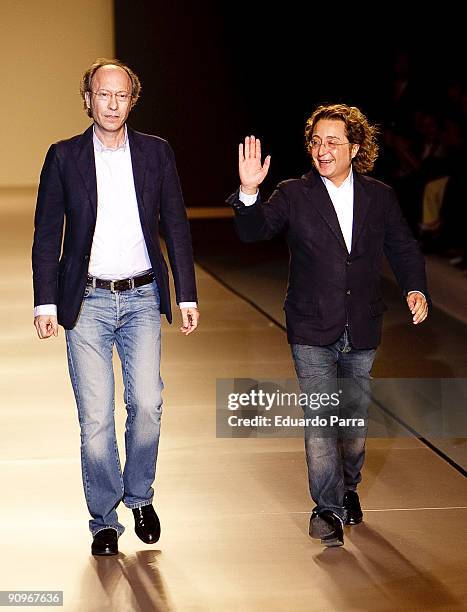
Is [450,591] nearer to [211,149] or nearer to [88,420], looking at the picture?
[88,420]

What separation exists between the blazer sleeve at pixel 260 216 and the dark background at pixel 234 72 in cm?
1032

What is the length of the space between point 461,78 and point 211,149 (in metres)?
7.11

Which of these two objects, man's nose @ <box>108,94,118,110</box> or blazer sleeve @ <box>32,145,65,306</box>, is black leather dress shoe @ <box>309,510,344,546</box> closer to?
blazer sleeve @ <box>32,145,65,306</box>

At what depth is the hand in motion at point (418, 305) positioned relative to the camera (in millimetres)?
4172

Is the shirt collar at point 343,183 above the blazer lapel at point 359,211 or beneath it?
above

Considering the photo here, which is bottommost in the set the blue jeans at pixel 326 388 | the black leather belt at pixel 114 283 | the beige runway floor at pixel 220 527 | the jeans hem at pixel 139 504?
the beige runway floor at pixel 220 527

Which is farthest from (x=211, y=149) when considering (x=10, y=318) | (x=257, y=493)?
(x=257, y=493)

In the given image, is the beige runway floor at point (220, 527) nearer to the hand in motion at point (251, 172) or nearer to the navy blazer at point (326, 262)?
the navy blazer at point (326, 262)

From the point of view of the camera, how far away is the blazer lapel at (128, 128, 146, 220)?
3967mm

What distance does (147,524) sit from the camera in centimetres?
411

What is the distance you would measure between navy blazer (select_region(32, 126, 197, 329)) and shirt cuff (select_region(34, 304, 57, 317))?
0.06 feet

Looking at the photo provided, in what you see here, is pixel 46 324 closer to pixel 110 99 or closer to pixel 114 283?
pixel 114 283

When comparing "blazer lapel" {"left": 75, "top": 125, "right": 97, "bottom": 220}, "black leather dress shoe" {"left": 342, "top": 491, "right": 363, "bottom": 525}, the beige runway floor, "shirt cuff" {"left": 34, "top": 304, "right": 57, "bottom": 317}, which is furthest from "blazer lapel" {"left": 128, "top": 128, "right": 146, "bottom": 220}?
"black leather dress shoe" {"left": 342, "top": 491, "right": 363, "bottom": 525}

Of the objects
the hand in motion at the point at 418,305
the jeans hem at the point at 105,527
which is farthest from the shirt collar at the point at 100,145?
the jeans hem at the point at 105,527
